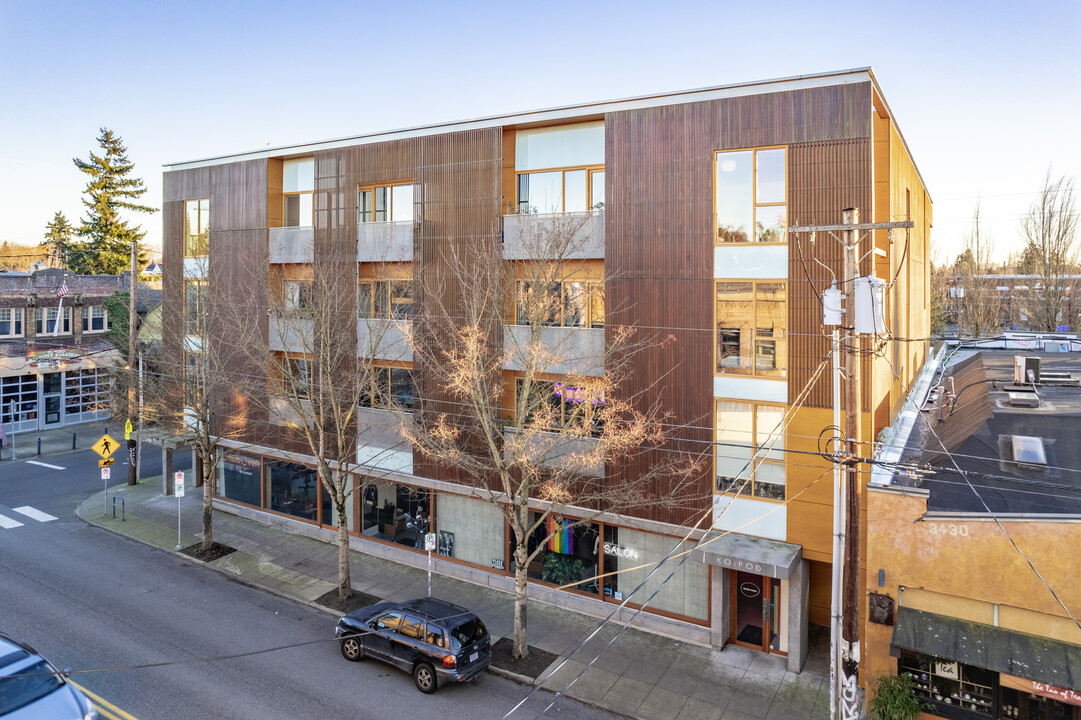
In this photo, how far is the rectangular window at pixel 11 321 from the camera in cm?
3772

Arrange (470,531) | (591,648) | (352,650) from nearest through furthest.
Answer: (352,650) → (591,648) → (470,531)

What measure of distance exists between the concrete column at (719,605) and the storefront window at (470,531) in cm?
623

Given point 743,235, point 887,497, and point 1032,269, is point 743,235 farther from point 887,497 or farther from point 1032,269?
point 1032,269

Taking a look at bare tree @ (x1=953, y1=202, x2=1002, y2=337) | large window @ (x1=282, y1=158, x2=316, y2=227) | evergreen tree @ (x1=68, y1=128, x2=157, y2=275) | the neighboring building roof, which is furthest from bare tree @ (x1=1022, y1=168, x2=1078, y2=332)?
evergreen tree @ (x1=68, y1=128, x2=157, y2=275)

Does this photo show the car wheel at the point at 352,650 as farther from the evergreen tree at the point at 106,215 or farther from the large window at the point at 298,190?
the evergreen tree at the point at 106,215

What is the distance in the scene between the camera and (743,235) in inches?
621

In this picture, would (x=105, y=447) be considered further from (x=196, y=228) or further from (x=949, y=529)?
(x=949, y=529)

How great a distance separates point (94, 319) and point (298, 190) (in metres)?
27.7

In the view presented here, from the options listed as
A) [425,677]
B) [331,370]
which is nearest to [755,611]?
[425,677]

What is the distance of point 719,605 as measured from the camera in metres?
16.0

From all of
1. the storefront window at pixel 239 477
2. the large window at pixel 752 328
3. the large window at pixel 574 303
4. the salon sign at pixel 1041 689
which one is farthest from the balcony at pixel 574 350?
the storefront window at pixel 239 477

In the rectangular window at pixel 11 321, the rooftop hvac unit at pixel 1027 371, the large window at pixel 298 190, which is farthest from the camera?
the rectangular window at pixel 11 321

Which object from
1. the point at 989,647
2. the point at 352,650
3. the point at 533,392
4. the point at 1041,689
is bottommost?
the point at 352,650

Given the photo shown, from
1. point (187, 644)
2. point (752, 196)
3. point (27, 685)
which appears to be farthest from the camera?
point (752, 196)
